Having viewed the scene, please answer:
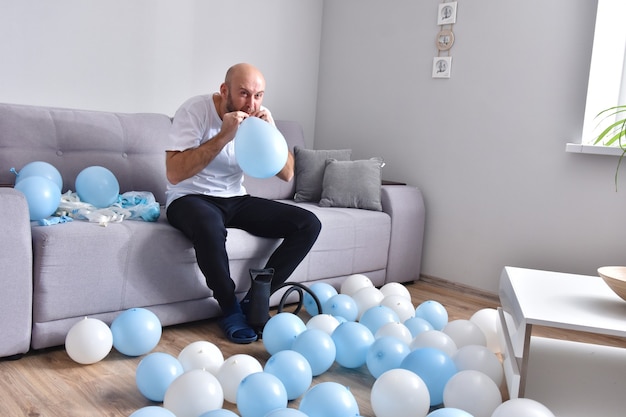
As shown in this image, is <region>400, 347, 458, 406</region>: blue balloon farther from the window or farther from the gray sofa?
the window

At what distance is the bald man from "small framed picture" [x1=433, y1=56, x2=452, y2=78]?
1.28m

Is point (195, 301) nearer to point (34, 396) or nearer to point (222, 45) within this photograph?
point (34, 396)

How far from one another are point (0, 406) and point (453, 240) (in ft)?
8.12

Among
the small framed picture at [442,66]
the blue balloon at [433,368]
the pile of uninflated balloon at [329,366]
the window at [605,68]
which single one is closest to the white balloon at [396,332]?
the pile of uninflated balloon at [329,366]

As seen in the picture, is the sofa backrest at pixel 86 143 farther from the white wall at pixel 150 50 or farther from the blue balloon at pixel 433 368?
the blue balloon at pixel 433 368

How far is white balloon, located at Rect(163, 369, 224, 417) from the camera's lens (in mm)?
1615

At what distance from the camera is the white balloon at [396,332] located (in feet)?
6.98

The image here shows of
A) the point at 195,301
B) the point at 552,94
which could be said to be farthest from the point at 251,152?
the point at 552,94

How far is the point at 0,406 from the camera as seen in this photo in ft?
5.62

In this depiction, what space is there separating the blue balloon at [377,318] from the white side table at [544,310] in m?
0.40

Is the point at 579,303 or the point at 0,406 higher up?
the point at 579,303

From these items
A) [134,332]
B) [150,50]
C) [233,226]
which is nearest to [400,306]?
[233,226]

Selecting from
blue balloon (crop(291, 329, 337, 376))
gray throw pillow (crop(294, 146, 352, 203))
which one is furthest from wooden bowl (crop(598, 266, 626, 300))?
gray throw pillow (crop(294, 146, 352, 203))

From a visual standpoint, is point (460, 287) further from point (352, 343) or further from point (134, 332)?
point (134, 332)
